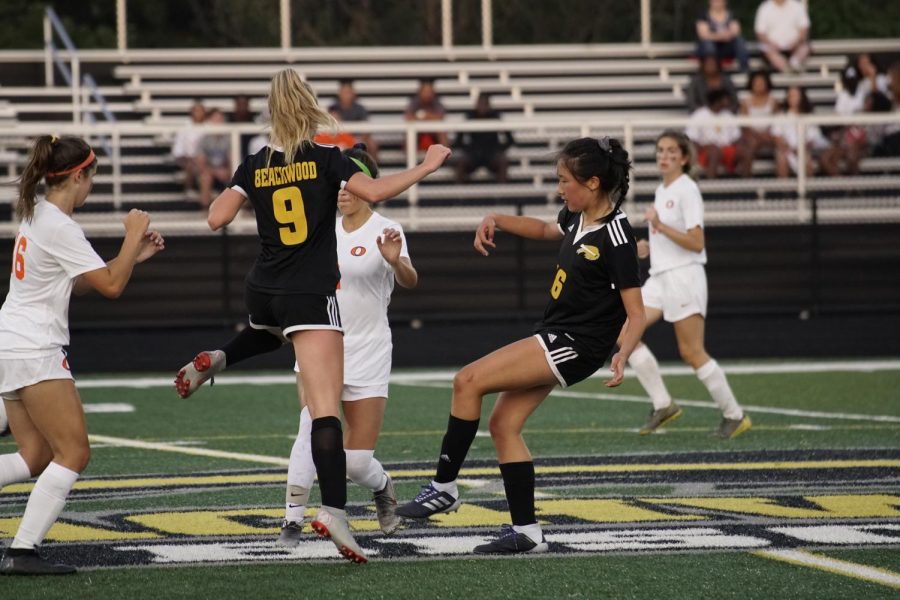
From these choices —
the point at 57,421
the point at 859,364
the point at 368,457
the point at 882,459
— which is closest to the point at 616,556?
the point at 368,457

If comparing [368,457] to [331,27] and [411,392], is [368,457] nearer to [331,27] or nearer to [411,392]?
[411,392]

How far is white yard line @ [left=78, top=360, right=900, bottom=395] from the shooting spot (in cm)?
1628

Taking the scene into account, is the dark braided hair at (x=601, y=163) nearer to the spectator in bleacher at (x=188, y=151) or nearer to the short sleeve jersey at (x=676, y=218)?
the short sleeve jersey at (x=676, y=218)

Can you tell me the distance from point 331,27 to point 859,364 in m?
21.1

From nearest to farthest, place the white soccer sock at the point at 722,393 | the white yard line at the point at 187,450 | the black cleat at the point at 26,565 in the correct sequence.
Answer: the black cleat at the point at 26,565
the white yard line at the point at 187,450
the white soccer sock at the point at 722,393

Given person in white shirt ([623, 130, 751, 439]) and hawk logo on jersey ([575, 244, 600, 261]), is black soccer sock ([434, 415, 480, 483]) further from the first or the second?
person in white shirt ([623, 130, 751, 439])

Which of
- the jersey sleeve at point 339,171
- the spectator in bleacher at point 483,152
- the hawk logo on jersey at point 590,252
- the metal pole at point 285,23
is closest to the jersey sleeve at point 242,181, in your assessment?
the jersey sleeve at point 339,171

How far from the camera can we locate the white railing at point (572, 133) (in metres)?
18.6

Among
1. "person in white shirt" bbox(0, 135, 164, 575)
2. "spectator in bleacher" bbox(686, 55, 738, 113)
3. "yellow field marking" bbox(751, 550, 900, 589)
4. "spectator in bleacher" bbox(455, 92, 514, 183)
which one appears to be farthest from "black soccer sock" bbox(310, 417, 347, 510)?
"spectator in bleacher" bbox(686, 55, 738, 113)

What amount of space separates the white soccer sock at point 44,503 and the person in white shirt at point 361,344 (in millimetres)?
886

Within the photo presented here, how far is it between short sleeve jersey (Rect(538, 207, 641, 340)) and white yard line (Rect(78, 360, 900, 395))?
945cm

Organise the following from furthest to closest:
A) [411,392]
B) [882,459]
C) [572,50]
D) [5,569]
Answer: [572,50]
[411,392]
[882,459]
[5,569]

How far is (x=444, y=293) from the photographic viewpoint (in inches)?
738

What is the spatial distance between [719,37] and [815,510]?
654 inches
